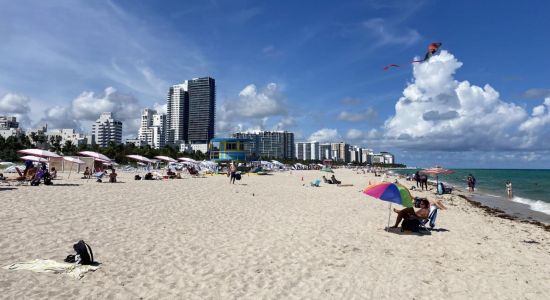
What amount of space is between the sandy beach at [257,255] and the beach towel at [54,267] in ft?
0.50

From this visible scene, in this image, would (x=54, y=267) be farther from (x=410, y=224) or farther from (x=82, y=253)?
(x=410, y=224)

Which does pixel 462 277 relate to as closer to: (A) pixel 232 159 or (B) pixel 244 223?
(B) pixel 244 223

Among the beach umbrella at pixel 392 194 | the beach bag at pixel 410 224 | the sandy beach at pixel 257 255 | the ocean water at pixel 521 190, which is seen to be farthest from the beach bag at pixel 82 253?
the ocean water at pixel 521 190

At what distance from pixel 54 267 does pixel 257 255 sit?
12.3ft

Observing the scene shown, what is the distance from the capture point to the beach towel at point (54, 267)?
18.4ft

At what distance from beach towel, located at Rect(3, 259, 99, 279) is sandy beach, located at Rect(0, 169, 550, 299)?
15 cm

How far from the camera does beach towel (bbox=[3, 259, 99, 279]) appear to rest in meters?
5.61

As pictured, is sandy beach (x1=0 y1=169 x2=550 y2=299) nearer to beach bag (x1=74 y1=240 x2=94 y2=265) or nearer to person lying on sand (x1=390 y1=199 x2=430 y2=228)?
beach bag (x1=74 y1=240 x2=94 y2=265)

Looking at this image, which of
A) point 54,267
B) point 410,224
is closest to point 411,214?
point 410,224

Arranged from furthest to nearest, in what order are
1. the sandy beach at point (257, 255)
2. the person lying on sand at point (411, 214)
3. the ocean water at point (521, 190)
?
the ocean water at point (521, 190)
the person lying on sand at point (411, 214)
the sandy beach at point (257, 255)

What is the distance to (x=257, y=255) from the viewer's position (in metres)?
7.45

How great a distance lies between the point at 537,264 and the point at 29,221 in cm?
1280

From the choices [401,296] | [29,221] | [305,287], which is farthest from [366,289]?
[29,221]

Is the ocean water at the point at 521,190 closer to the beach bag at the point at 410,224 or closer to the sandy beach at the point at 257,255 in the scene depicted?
the beach bag at the point at 410,224
